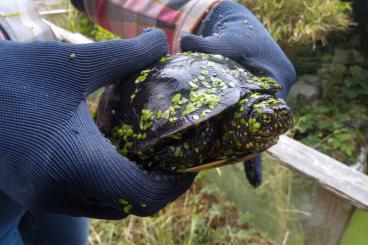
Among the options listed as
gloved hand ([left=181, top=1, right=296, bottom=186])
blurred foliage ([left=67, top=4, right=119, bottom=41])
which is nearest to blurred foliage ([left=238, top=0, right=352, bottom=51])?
gloved hand ([left=181, top=1, right=296, bottom=186])

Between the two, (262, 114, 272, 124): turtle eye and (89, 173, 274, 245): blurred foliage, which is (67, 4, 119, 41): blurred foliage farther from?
(262, 114, 272, 124): turtle eye

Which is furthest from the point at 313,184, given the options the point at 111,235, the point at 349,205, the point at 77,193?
the point at 77,193

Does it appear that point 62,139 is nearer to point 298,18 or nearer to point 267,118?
point 267,118

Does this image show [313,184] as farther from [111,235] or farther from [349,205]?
[111,235]

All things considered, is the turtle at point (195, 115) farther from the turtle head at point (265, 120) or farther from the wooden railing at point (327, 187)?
the wooden railing at point (327, 187)

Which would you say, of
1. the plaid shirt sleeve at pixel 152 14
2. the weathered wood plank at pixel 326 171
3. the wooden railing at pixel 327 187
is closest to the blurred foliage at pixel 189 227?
the wooden railing at pixel 327 187

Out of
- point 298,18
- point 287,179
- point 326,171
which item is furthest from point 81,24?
point 326,171

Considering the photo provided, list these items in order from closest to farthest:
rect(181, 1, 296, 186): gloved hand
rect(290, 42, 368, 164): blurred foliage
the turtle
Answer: the turtle < rect(181, 1, 296, 186): gloved hand < rect(290, 42, 368, 164): blurred foliage
